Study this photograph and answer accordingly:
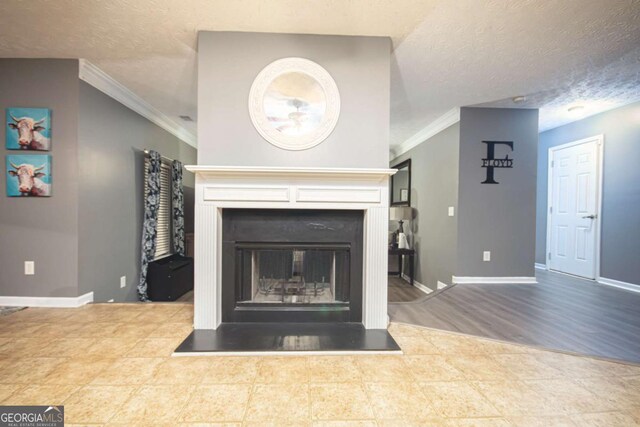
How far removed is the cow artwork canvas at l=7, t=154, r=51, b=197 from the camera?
2.53m

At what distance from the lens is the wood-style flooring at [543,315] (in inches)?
79.5

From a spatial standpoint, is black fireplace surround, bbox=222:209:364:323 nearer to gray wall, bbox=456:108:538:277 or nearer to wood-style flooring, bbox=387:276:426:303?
wood-style flooring, bbox=387:276:426:303

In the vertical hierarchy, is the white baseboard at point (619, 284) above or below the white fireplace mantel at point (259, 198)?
below

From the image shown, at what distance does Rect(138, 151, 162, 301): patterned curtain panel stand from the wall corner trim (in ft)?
12.8

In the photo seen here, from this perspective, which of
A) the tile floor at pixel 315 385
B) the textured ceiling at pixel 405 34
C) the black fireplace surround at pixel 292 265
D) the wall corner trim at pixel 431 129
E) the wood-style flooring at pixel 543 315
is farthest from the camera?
the wall corner trim at pixel 431 129

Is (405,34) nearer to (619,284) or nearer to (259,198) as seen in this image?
(259,198)

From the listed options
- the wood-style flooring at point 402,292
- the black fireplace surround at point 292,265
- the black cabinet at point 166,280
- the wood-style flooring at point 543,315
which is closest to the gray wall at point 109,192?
the black cabinet at point 166,280

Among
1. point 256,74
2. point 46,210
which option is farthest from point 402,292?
point 46,210

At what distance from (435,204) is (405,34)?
2703 millimetres

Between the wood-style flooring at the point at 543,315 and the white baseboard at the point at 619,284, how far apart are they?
0.22 meters

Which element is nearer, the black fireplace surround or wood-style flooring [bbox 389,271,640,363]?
wood-style flooring [bbox 389,271,640,363]

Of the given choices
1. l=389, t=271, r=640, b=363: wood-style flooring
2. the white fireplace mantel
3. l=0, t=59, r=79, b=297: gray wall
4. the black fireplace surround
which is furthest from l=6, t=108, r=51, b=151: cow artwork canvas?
l=389, t=271, r=640, b=363: wood-style flooring

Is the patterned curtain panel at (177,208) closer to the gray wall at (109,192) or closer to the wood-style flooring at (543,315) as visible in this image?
the gray wall at (109,192)

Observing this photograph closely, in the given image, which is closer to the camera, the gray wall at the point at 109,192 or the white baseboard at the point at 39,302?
the white baseboard at the point at 39,302
